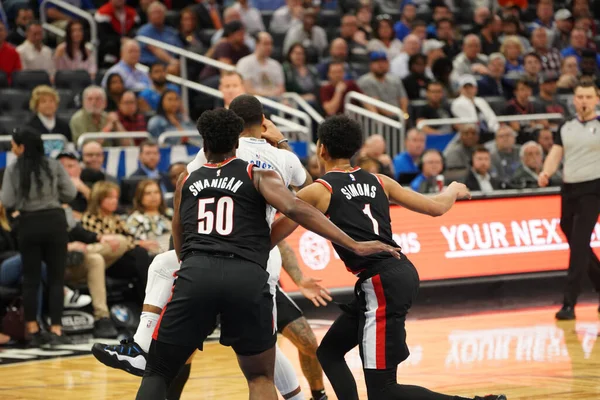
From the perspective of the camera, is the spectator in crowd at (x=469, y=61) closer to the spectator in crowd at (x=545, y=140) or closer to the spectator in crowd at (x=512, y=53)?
the spectator in crowd at (x=512, y=53)

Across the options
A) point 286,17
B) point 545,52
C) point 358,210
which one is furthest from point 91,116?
point 545,52

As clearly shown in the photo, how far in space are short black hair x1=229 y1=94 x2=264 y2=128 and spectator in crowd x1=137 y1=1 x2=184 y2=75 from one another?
8800 mm

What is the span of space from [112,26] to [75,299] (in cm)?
545

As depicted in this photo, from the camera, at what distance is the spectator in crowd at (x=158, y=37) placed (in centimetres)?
1551

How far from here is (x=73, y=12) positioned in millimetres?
15883

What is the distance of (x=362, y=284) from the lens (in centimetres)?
631

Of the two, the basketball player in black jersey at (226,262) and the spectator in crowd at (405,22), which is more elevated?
the spectator in crowd at (405,22)

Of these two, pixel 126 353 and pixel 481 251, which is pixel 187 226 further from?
pixel 481 251

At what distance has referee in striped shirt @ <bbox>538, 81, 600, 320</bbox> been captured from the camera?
1117 centimetres

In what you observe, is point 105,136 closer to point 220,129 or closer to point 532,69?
point 220,129

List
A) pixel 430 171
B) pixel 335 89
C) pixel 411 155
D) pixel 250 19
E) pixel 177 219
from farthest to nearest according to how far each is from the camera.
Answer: pixel 250 19
pixel 335 89
pixel 411 155
pixel 430 171
pixel 177 219

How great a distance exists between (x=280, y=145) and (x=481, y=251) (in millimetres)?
6106

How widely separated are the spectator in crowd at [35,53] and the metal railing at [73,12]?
2.28 feet

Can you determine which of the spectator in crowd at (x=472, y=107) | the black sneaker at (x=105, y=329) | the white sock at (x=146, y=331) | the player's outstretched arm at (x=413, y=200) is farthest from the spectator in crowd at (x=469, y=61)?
the white sock at (x=146, y=331)
